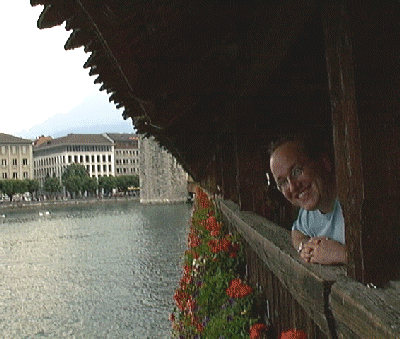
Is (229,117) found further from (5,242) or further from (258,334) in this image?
(5,242)

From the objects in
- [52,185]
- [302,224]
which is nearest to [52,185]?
[52,185]

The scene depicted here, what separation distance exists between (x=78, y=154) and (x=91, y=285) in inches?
3774

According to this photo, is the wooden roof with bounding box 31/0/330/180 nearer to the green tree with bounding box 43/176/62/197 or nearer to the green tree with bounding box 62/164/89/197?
the green tree with bounding box 62/164/89/197

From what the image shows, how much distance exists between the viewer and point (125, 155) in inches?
4724

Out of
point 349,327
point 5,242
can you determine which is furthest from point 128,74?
point 5,242

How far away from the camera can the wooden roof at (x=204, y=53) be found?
7.54 feet

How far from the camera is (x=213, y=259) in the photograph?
5.25 m

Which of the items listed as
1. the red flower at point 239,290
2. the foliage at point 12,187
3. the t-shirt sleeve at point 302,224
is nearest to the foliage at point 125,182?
the foliage at point 12,187

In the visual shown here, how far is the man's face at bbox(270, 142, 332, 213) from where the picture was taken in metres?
2.35

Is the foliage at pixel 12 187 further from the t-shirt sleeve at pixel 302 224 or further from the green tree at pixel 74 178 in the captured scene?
the t-shirt sleeve at pixel 302 224

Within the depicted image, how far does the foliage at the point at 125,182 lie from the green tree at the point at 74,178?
4.99 meters

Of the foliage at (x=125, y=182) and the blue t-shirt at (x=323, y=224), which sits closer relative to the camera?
the blue t-shirt at (x=323, y=224)

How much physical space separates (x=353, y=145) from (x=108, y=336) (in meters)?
11.2

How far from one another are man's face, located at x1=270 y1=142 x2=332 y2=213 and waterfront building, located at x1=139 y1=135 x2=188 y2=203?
68.5 m
